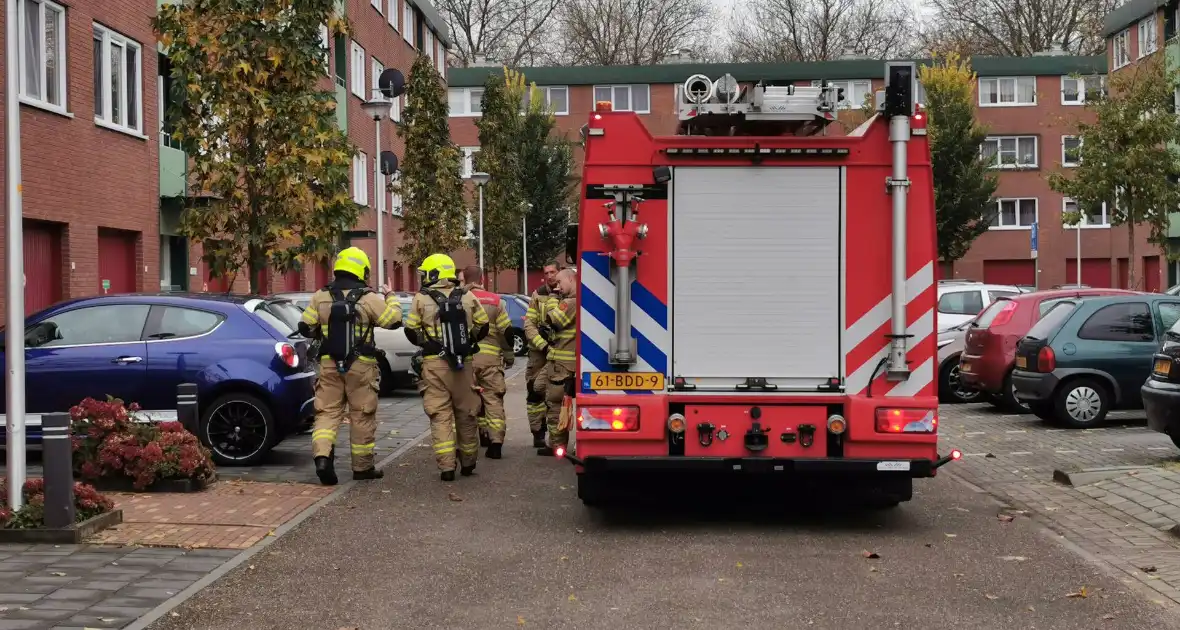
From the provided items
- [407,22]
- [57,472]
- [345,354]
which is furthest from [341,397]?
[407,22]

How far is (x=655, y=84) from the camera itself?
59.6 meters

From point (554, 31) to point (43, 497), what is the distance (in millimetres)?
56771

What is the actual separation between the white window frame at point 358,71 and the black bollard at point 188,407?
1123 inches

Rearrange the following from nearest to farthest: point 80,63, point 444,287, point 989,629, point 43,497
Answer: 1. point 989,629
2. point 43,497
3. point 444,287
4. point 80,63

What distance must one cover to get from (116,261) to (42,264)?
2802 millimetres

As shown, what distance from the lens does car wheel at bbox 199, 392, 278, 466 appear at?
39.7 ft

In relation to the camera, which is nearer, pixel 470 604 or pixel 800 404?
pixel 470 604

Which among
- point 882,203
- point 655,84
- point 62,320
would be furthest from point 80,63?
point 655,84

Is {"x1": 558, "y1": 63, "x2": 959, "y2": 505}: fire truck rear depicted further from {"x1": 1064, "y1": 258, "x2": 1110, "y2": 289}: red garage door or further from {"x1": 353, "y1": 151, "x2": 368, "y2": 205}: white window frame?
{"x1": 1064, "y1": 258, "x2": 1110, "y2": 289}: red garage door

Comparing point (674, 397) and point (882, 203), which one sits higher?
point (882, 203)

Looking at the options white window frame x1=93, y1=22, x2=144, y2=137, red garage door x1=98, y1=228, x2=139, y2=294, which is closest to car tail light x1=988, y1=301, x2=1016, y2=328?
red garage door x1=98, y1=228, x2=139, y2=294

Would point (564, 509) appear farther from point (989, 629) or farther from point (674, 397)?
point (989, 629)

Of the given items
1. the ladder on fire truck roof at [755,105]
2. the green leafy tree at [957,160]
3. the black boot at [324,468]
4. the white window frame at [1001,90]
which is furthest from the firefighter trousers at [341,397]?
the white window frame at [1001,90]

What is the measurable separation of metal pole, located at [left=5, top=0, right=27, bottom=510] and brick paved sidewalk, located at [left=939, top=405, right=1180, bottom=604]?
6293 millimetres
